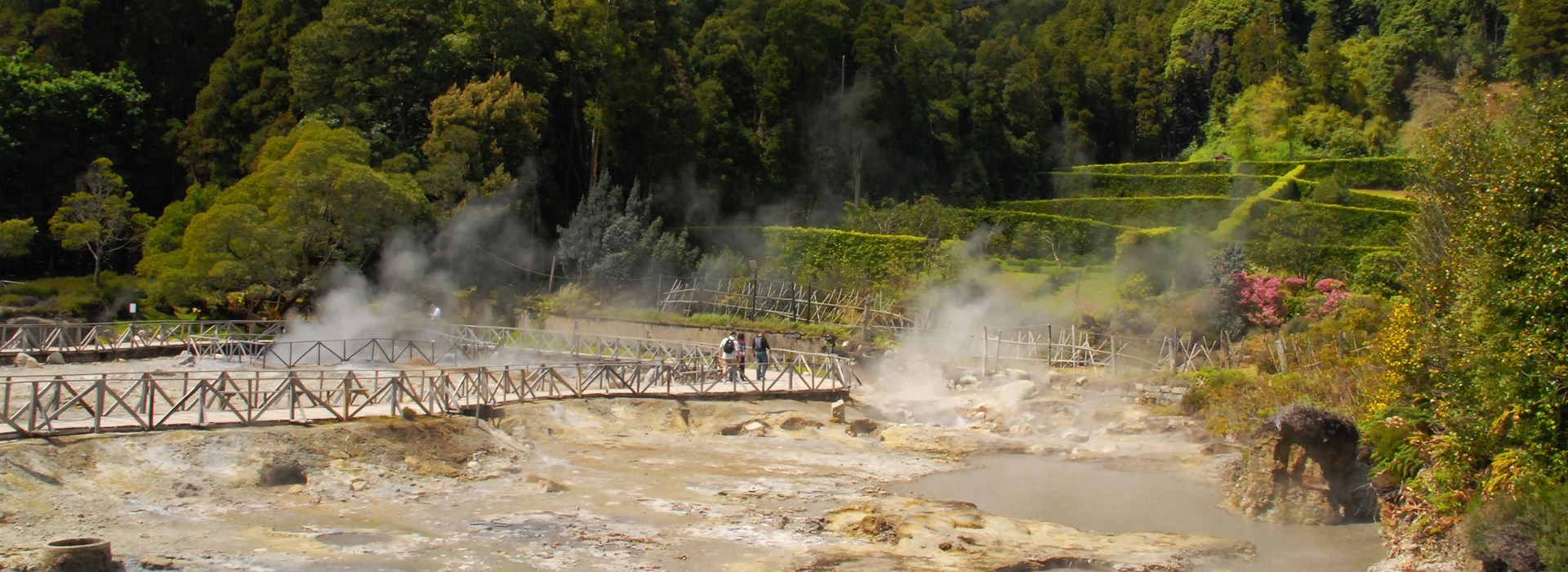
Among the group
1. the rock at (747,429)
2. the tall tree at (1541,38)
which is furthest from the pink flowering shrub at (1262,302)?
the tall tree at (1541,38)

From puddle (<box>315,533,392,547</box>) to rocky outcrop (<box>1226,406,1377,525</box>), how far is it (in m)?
10.7

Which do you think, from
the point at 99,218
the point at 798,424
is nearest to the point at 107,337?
the point at 99,218

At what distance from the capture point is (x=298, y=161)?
30484 mm

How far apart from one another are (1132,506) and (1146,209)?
2861cm

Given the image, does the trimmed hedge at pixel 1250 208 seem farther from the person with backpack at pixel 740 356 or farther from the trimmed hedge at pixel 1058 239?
the person with backpack at pixel 740 356

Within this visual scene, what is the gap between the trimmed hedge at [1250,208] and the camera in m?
35.1

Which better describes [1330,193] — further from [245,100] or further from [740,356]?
[245,100]

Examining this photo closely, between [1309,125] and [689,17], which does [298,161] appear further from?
[1309,125]

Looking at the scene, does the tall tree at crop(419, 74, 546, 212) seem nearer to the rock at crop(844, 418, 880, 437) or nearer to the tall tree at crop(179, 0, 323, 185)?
the tall tree at crop(179, 0, 323, 185)

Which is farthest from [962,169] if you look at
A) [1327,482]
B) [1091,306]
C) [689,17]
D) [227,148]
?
[1327,482]

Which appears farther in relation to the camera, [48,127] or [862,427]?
[48,127]

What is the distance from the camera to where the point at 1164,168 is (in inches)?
2045

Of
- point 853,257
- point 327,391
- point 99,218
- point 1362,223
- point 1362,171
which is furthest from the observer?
point 1362,171

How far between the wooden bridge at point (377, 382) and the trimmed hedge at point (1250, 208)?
13.8m
